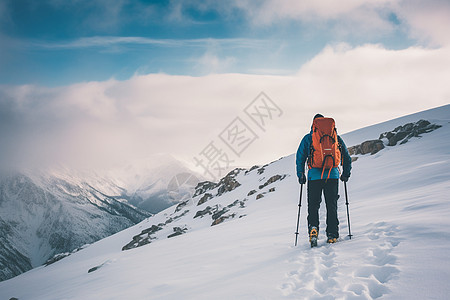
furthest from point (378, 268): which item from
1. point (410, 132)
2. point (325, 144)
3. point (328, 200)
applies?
point (410, 132)

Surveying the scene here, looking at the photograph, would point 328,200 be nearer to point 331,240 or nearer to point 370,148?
point 331,240

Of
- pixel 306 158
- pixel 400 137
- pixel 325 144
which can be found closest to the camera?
pixel 325 144

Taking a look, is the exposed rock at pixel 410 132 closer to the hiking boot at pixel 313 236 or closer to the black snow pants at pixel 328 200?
the black snow pants at pixel 328 200

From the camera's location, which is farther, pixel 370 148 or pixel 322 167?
pixel 370 148

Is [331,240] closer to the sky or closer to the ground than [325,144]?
closer to the ground

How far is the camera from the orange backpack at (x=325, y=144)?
20.3ft

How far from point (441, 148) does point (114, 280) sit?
19.3m

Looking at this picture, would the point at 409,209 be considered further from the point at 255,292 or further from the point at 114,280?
the point at 114,280

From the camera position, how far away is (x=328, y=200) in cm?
638

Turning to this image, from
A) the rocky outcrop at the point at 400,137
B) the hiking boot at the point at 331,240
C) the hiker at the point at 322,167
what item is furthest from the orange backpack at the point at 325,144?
the rocky outcrop at the point at 400,137

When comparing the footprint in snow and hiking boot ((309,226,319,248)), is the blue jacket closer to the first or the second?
hiking boot ((309,226,319,248))

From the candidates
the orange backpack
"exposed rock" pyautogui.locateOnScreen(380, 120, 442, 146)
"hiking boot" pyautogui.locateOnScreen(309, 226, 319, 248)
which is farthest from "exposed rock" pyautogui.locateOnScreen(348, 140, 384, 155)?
"hiking boot" pyautogui.locateOnScreen(309, 226, 319, 248)

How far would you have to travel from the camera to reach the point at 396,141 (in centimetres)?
2461

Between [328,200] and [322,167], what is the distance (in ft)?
2.81
